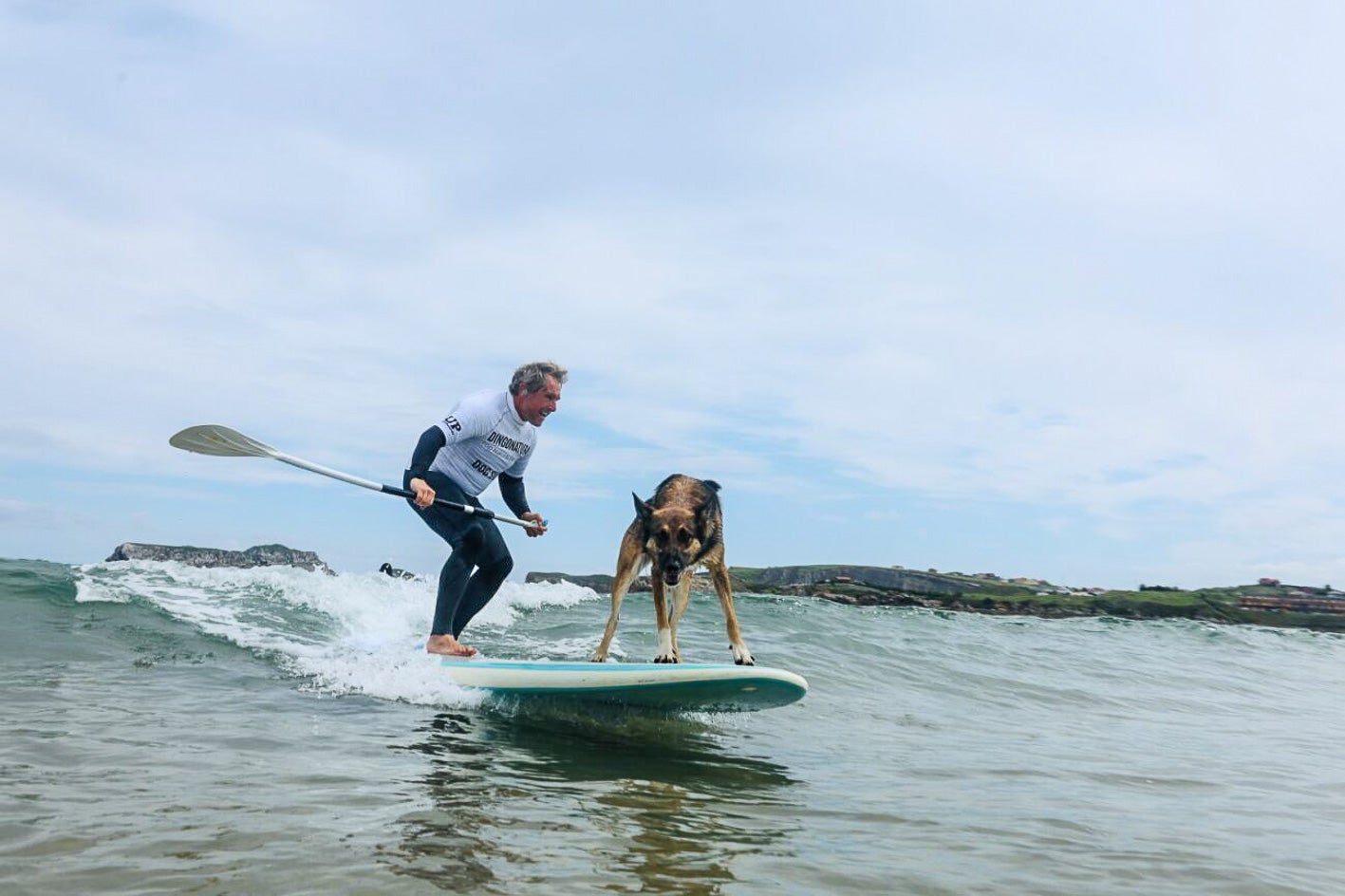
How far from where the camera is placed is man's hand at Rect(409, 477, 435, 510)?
7.84 m

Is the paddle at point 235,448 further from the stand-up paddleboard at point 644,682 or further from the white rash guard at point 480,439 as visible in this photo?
the stand-up paddleboard at point 644,682

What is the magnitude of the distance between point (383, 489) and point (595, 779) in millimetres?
4054

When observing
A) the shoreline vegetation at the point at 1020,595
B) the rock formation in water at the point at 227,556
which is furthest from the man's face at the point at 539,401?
the shoreline vegetation at the point at 1020,595

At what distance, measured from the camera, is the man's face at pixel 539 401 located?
8273mm

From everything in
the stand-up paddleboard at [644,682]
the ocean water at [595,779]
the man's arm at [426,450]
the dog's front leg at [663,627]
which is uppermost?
the man's arm at [426,450]

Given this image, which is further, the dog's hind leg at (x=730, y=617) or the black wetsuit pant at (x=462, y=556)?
the black wetsuit pant at (x=462, y=556)

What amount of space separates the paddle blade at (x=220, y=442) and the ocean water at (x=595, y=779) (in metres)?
2.12

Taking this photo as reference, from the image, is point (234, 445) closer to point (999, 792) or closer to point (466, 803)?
point (466, 803)

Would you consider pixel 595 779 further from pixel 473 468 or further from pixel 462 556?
pixel 473 468

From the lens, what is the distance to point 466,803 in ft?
15.1

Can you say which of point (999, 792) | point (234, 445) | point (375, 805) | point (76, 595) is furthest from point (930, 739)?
point (76, 595)

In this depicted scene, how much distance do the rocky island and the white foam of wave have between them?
371 inches

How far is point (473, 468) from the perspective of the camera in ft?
28.1

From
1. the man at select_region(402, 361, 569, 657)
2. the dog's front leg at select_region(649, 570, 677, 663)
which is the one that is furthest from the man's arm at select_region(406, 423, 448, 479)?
the dog's front leg at select_region(649, 570, 677, 663)
